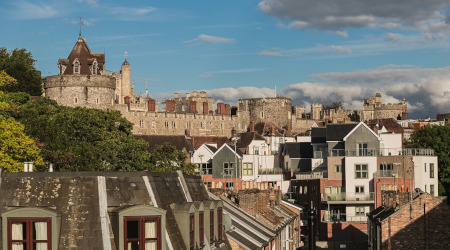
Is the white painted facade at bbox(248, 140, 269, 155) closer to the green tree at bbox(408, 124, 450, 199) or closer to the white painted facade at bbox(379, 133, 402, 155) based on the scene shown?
the green tree at bbox(408, 124, 450, 199)

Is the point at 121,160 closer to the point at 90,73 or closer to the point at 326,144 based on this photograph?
the point at 326,144

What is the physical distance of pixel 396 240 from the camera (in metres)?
45.0

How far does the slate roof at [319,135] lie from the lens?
104 metres

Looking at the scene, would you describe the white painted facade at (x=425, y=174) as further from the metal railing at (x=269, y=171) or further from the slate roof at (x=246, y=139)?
the slate roof at (x=246, y=139)

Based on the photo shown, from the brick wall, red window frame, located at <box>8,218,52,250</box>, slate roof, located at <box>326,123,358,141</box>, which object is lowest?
the brick wall

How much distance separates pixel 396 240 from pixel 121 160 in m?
43.6

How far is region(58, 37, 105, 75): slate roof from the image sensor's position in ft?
433

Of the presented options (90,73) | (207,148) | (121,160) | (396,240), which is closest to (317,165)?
(207,148)

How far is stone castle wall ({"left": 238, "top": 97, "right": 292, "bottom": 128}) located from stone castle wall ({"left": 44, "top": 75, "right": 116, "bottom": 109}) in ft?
179

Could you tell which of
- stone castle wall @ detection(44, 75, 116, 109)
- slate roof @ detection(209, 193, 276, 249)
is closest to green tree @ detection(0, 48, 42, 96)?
stone castle wall @ detection(44, 75, 116, 109)

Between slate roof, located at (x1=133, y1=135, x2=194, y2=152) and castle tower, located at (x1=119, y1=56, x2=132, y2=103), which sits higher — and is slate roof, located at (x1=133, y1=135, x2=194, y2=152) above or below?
below

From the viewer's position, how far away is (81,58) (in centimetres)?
13350

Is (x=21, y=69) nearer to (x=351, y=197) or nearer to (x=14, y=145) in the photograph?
(x=351, y=197)

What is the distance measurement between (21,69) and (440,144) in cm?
5380
